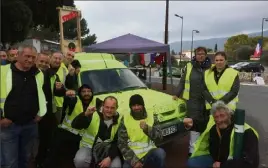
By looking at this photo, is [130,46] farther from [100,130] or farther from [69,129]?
[100,130]

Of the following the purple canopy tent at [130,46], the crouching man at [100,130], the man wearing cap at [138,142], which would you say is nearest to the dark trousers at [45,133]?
the crouching man at [100,130]

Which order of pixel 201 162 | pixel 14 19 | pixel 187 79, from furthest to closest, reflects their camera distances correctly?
1. pixel 14 19
2. pixel 187 79
3. pixel 201 162

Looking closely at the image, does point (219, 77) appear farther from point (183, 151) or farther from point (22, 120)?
point (22, 120)

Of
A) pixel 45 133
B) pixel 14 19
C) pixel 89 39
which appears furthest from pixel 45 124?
pixel 89 39

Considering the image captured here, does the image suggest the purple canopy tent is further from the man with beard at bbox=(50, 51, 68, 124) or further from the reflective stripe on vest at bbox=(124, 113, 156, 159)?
the reflective stripe on vest at bbox=(124, 113, 156, 159)

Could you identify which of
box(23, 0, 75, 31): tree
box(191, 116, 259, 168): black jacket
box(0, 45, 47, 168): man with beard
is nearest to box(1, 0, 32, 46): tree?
box(23, 0, 75, 31): tree

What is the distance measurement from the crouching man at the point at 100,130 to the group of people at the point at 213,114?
0.90m

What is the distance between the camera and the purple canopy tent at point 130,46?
502 inches

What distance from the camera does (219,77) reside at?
5.06 metres

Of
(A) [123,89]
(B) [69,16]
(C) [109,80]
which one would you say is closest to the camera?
(A) [123,89]

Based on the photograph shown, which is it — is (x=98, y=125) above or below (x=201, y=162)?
above

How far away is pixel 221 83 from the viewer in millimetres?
5031

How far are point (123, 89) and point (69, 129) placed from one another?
158cm

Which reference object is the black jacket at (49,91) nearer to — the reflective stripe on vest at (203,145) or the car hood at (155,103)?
the car hood at (155,103)
